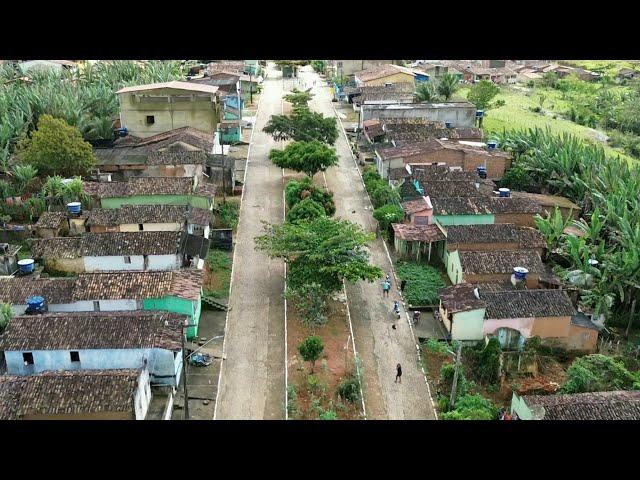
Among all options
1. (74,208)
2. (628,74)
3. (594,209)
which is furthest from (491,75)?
(74,208)

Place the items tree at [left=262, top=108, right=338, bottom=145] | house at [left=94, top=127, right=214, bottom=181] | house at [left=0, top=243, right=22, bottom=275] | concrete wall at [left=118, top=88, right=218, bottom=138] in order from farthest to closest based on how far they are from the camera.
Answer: concrete wall at [left=118, top=88, right=218, bottom=138]
tree at [left=262, top=108, right=338, bottom=145]
house at [left=94, top=127, right=214, bottom=181]
house at [left=0, top=243, right=22, bottom=275]

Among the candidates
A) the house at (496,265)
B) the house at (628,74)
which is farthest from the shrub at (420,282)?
the house at (628,74)

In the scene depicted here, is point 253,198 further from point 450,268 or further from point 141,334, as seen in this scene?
point 141,334

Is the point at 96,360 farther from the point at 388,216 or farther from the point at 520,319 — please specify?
the point at 388,216

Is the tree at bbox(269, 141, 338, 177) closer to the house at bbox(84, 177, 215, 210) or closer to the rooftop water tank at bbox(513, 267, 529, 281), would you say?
the house at bbox(84, 177, 215, 210)

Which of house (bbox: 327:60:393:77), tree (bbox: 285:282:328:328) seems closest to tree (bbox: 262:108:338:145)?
tree (bbox: 285:282:328:328)

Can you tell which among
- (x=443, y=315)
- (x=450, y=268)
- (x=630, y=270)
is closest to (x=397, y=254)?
(x=450, y=268)
